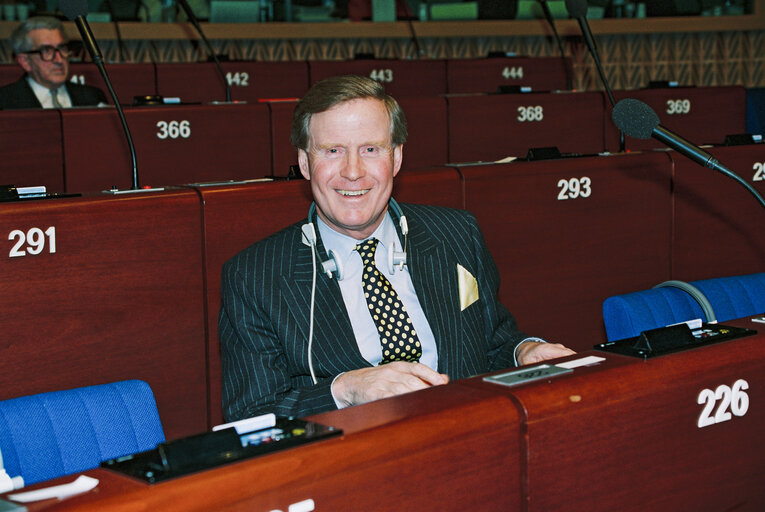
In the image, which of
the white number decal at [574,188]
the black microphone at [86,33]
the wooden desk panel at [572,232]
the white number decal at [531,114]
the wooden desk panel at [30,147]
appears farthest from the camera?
the white number decal at [531,114]

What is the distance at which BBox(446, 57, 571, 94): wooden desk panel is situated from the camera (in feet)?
24.0

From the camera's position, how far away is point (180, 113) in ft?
13.5

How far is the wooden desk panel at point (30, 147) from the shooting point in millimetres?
3719

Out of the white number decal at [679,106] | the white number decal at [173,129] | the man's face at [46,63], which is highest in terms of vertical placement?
the man's face at [46,63]

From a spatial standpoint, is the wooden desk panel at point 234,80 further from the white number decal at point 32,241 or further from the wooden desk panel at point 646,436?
the wooden desk panel at point 646,436

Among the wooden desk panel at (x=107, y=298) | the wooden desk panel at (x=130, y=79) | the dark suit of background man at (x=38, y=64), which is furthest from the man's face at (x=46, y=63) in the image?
the wooden desk panel at (x=107, y=298)

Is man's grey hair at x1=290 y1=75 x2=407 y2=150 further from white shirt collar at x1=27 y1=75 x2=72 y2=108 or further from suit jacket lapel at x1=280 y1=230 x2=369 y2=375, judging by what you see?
white shirt collar at x1=27 y1=75 x2=72 y2=108

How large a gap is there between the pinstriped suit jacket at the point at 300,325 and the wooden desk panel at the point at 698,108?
13.4 ft

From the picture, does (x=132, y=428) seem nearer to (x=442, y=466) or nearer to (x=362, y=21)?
(x=442, y=466)

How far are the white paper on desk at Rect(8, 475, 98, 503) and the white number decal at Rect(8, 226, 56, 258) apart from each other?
1.68 meters

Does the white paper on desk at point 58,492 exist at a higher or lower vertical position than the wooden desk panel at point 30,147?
lower

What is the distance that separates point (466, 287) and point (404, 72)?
5.17 meters

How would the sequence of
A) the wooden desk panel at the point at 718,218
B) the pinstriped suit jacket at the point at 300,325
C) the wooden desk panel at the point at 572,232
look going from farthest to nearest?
the wooden desk panel at the point at 718,218, the wooden desk panel at the point at 572,232, the pinstriped suit jacket at the point at 300,325

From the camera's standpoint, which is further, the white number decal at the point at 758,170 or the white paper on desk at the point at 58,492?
the white number decal at the point at 758,170
